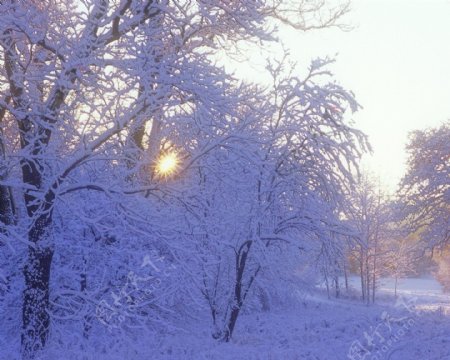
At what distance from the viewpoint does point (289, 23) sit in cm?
1167

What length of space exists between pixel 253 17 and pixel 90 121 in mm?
2685

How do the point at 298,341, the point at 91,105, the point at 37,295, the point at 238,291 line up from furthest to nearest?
the point at 298,341 < the point at 238,291 < the point at 37,295 < the point at 91,105

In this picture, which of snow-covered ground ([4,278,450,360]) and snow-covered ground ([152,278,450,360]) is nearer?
snow-covered ground ([4,278,450,360])

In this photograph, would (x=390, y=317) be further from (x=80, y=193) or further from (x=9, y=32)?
(x=9, y=32)

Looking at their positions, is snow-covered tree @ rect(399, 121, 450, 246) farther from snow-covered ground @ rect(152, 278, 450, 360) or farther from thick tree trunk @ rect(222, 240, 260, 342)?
thick tree trunk @ rect(222, 240, 260, 342)

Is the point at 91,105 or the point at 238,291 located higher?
the point at 91,105

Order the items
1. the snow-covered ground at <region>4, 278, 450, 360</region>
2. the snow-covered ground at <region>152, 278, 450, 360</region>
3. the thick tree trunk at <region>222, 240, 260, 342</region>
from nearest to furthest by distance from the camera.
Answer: the snow-covered ground at <region>4, 278, 450, 360</region> < the snow-covered ground at <region>152, 278, 450, 360</region> < the thick tree trunk at <region>222, 240, 260, 342</region>

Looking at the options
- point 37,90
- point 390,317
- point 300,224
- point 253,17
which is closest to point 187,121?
point 253,17

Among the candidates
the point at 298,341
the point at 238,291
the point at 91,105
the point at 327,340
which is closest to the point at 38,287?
the point at 91,105

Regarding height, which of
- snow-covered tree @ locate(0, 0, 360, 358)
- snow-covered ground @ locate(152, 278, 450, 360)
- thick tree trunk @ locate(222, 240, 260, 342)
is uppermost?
snow-covered tree @ locate(0, 0, 360, 358)

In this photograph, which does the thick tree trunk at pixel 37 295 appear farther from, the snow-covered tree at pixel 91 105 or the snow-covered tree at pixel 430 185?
the snow-covered tree at pixel 430 185

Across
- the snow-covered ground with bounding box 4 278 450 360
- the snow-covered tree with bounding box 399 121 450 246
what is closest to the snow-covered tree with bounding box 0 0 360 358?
the snow-covered ground with bounding box 4 278 450 360

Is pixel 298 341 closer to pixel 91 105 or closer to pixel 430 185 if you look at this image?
pixel 91 105

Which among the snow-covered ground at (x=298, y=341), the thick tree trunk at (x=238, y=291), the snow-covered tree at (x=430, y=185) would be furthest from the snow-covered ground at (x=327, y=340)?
the snow-covered tree at (x=430, y=185)
